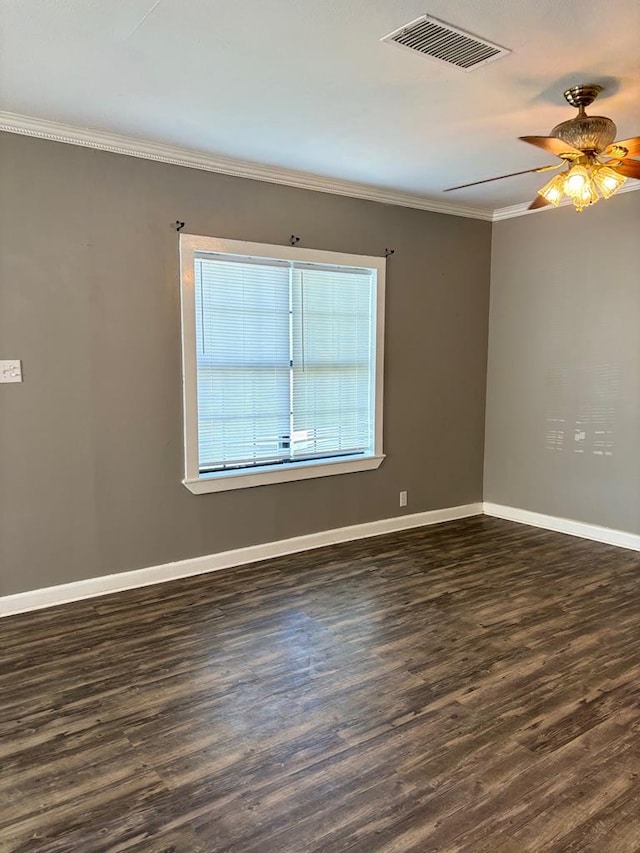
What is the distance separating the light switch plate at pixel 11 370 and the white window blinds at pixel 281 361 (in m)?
1.04

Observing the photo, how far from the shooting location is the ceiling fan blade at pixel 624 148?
99.0 inches

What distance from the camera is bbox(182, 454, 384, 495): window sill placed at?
388 cm

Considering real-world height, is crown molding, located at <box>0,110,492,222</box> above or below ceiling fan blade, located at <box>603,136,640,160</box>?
above

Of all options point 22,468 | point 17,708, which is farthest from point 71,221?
point 17,708

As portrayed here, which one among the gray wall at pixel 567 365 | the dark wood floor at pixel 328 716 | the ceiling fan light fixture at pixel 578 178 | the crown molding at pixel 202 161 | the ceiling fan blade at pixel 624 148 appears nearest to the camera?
the dark wood floor at pixel 328 716

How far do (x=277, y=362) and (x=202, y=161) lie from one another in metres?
1.34

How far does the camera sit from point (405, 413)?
483 cm

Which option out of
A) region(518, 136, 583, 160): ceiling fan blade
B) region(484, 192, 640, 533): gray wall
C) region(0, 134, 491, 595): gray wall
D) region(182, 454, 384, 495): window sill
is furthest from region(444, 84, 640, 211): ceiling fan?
region(182, 454, 384, 495): window sill

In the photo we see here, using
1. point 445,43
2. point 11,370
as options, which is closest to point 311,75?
point 445,43

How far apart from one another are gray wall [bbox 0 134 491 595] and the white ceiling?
324mm

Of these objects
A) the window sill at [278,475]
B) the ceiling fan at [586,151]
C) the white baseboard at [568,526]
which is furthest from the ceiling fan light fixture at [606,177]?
the white baseboard at [568,526]

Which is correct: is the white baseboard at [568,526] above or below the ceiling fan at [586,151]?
below

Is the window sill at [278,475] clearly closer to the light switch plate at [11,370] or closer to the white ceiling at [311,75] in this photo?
the light switch plate at [11,370]

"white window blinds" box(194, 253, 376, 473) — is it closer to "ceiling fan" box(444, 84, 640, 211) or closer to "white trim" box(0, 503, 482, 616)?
"white trim" box(0, 503, 482, 616)
